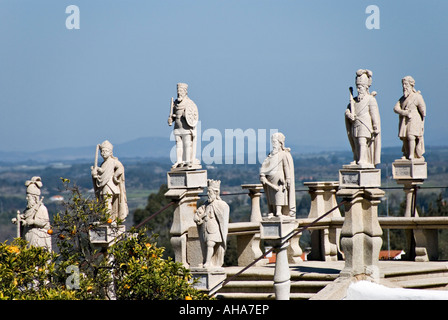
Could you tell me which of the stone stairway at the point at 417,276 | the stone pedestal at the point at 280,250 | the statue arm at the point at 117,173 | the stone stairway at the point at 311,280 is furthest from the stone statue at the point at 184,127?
the stone stairway at the point at 417,276

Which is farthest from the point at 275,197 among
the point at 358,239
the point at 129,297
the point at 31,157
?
the point at 31,157

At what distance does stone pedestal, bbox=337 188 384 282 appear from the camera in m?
21.6

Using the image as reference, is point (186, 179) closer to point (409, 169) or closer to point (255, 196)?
point (255, 196)

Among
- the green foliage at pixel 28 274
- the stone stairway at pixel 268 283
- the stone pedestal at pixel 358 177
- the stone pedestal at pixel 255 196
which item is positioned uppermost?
the stone pedestal at pixel 358 177

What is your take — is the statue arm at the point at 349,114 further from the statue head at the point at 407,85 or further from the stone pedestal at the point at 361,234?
the statue head at the point at 407,85

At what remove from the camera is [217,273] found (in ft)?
71.7

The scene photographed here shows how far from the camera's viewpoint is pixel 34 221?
75.9ft

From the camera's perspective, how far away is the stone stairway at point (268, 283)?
21.8 metres

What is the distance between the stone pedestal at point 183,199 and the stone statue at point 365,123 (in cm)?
384

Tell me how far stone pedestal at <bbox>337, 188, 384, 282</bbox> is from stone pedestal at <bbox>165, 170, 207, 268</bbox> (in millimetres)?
3662

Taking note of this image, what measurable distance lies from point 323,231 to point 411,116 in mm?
3631

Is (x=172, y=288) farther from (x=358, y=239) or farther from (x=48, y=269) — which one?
(x=358, y=239)

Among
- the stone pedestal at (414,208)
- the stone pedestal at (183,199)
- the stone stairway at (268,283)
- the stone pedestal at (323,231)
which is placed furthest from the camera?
the stone pedestal at (323,231)

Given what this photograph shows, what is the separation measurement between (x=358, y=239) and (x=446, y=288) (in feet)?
7.46
